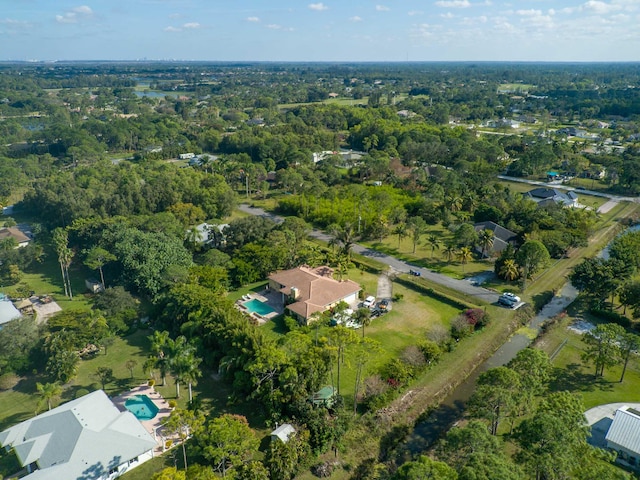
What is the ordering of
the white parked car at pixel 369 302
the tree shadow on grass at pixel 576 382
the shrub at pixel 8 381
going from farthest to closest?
the white parked car at pixel 369 302
the shrub at pixel 8 381
the tree shadow on grass at pixel 576 382

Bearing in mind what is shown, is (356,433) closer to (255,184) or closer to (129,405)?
(129,405)

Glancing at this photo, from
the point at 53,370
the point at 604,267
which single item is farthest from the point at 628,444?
the point at 53,370

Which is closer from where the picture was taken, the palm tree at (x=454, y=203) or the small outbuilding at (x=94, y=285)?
the small outbuilding at (x=94, y=285)

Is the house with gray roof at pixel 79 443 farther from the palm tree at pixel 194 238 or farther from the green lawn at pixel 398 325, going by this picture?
the palm tree at pixel 194 238

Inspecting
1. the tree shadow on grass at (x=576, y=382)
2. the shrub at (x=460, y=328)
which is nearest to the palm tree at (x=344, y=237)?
the shrub at (x=460, y=328)

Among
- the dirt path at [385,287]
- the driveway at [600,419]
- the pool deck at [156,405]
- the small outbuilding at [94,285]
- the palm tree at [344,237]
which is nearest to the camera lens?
the driveway at [600,419]

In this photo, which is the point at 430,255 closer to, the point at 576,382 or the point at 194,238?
the point at 576,382

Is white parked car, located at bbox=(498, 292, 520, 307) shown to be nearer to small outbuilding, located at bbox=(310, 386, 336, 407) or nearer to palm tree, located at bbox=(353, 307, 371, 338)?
palm tree, located at bbox=(353, 307, 371, 338)

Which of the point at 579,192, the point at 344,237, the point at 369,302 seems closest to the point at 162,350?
the point at 369,302
